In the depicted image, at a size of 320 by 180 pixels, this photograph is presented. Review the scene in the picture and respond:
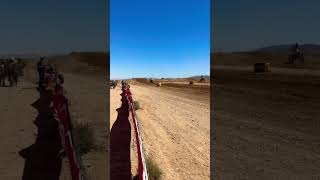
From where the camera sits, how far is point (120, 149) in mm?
10797

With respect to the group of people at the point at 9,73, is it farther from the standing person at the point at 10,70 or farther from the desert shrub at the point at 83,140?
the desert shrub at the point at 83,140

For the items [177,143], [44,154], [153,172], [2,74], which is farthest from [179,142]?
[2,74]

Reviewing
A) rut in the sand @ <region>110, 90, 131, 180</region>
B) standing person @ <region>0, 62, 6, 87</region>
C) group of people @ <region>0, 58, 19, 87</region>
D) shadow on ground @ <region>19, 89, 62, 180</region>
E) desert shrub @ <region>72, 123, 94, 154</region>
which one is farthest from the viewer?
group of people @ <region>0, 58, 19, 87</region>

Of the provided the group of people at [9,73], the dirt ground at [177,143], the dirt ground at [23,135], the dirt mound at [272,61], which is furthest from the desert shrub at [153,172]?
the dirt mound at [272,61]

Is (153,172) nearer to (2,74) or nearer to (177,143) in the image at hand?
(177,143)

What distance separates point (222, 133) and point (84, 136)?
5.06 meters

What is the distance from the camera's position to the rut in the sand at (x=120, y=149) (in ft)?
28.6

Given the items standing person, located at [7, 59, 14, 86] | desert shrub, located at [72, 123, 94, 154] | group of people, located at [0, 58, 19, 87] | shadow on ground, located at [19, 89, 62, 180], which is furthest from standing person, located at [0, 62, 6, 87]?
desert shrub, located at [72, 123, 94, 154]

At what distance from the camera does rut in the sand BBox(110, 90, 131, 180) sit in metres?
8.70

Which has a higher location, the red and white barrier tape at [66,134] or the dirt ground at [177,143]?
the red and white barrier tape at [66,134]

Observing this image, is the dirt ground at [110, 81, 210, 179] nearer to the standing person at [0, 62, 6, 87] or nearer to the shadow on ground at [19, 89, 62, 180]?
the shadow on ground at [19, 89, 62, 180]

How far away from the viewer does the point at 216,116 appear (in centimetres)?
1816

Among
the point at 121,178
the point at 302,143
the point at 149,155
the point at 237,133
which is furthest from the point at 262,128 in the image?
the point at 121,178

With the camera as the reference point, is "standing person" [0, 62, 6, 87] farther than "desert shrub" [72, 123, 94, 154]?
Yes
